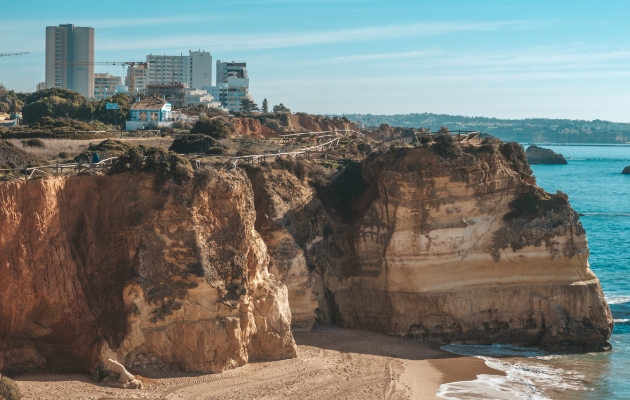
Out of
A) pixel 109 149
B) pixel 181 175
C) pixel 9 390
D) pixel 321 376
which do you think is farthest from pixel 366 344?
pixel 109 149

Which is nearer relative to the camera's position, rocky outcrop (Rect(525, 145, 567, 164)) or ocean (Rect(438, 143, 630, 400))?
ocean (Rect(438, 143, 630, 400))

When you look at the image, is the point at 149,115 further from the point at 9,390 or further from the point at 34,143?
the point at 9,390

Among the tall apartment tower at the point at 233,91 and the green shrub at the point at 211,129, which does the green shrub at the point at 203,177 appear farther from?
the tall apartment tower at the point at 233,91

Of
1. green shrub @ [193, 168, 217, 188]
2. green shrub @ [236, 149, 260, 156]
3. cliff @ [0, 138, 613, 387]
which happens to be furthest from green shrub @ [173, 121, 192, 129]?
green shrub @ [193, 168, 217, 188]

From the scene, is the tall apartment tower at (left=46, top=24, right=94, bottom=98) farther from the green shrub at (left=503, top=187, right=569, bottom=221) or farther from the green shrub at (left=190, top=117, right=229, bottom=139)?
the green shrub at (left=503, top=187, right=569, bottom=221)

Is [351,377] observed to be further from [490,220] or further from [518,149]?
[518,149]

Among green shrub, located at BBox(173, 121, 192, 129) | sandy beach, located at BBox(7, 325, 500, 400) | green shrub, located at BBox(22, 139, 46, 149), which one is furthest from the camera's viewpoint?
green shrub, located at BBox(173, 121, 192, 129)
